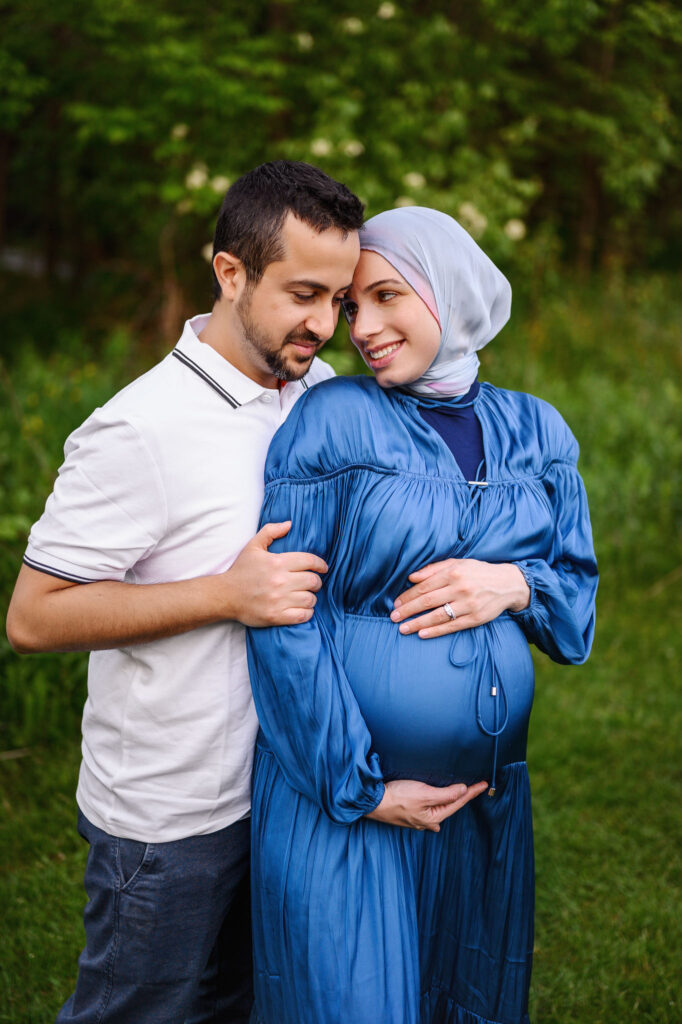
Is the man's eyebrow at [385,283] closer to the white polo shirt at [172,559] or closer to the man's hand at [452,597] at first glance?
the white polo shirt at [172,559]

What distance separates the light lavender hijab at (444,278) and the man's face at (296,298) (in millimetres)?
93

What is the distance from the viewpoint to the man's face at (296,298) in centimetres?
184

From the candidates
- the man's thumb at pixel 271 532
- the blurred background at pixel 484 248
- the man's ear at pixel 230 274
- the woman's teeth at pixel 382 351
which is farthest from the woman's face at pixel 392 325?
the blurred background at pixel 484 248

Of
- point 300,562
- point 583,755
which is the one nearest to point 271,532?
point 300,562

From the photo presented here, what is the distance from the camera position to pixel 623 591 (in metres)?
5.37

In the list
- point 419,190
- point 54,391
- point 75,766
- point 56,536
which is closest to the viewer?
point 56,536

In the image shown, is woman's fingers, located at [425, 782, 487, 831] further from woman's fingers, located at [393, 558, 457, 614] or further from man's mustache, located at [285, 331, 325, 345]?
man's mustache, located at [285, 331, 325, 345]

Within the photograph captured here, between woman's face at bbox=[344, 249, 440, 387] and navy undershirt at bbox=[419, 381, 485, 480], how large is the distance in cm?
10

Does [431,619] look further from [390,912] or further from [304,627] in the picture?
[390,912]

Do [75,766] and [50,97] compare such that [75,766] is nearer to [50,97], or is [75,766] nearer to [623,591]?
[623,591]

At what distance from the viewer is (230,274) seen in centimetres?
192

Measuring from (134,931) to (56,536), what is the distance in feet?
2.69

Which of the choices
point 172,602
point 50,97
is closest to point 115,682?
point 172,602

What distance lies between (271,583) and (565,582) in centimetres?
72
